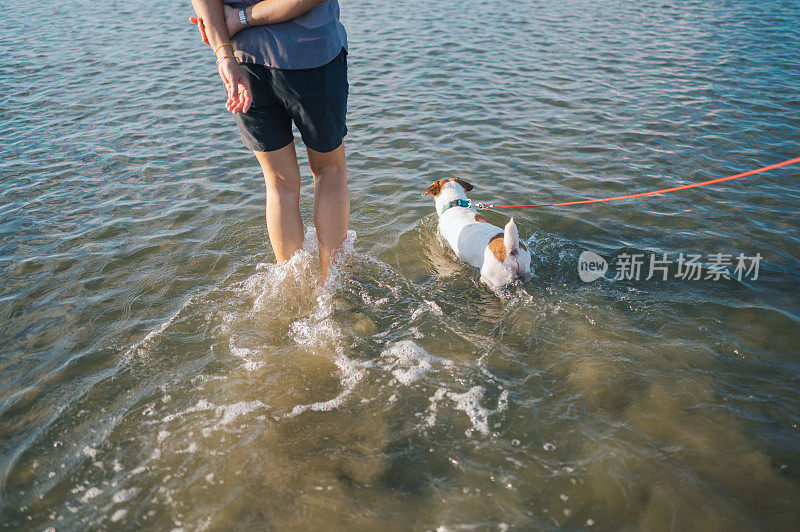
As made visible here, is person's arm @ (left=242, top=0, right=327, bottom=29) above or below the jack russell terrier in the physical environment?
above

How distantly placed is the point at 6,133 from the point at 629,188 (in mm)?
6817

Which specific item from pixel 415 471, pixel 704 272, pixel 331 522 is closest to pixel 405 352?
pixel 415 471

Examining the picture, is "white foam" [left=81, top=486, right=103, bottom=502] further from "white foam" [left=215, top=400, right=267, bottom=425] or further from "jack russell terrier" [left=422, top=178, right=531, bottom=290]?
"jack russell terrier" [left=422, top=178, right=531, bottom=290]

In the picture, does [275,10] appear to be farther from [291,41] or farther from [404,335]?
[404,335]

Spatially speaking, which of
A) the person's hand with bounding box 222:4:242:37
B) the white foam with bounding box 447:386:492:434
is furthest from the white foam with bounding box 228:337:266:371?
the person's hand with bounding box 222:4:242:37

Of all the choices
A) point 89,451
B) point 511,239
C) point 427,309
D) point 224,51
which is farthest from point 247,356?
point 511,239

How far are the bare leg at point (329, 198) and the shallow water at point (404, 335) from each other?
0.22 m

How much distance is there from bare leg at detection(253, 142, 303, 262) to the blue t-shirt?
0.48 metres

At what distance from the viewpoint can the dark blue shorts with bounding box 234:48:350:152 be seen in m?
2.42

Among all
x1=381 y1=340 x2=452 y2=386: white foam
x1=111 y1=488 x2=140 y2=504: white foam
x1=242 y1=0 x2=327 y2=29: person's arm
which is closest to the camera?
x1=111 y1=488 x2=140 y2=504: white foam

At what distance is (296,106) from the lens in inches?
98.4

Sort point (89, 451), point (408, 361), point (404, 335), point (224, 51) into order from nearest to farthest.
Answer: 1. point (89, 451)
2. point (224, 51)
3. point (408, 361)
4. point (404, 335)

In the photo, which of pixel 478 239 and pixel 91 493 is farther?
pixel 478 239

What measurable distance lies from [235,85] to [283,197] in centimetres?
68
